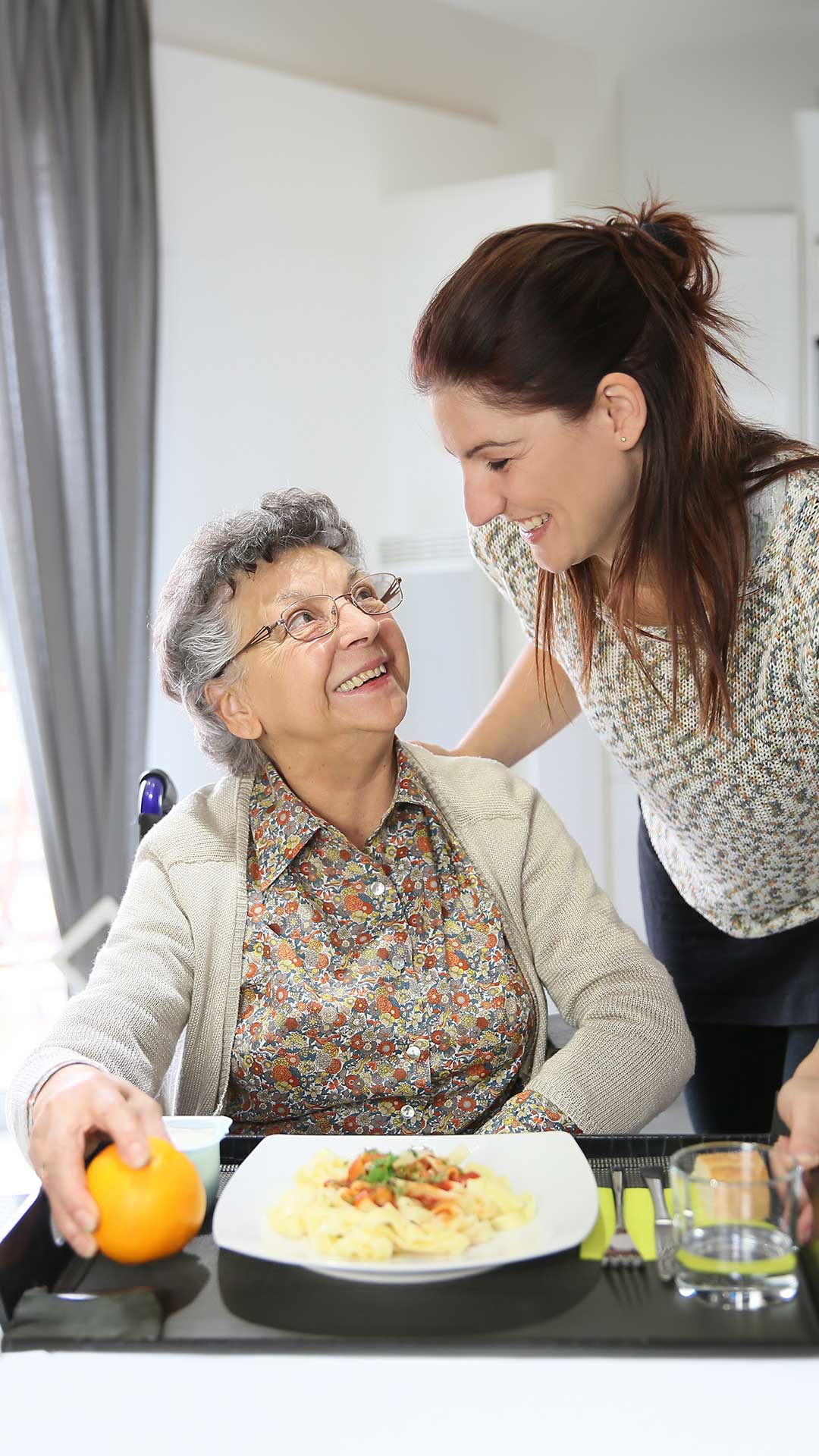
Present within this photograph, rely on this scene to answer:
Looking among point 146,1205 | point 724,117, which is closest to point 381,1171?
point 146,1205

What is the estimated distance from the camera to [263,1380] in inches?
37.8

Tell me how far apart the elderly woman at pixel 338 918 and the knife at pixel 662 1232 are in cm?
32

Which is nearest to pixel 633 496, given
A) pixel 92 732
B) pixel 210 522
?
pixel 210 522

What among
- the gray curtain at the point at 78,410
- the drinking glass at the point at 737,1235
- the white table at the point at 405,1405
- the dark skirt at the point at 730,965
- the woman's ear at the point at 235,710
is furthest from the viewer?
the gray curtain at the point at 78,410

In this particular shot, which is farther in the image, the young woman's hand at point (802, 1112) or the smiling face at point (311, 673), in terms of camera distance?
the smiling face at point (311, 673)

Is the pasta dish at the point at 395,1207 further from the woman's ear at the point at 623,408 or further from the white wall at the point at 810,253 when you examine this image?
the white wall at the point at 810,253

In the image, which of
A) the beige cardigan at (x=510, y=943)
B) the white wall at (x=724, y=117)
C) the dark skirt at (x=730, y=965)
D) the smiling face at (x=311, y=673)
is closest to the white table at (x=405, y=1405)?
the beige cardigan at (x=510, y=943)

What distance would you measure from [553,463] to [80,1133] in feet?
2.75

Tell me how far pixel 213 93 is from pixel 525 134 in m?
1.07

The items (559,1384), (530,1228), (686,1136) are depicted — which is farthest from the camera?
(686,1136)

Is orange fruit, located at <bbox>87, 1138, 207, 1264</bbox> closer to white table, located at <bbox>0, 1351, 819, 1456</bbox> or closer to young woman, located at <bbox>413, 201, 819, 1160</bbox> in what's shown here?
white table, located at <bbox>0, 1351, 819, 1456</bbox>

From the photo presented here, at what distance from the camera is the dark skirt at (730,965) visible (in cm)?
197

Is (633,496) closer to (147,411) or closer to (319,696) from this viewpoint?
(319,696)

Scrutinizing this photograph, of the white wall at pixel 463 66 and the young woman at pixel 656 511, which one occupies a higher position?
the white wall at pixel 463 66
